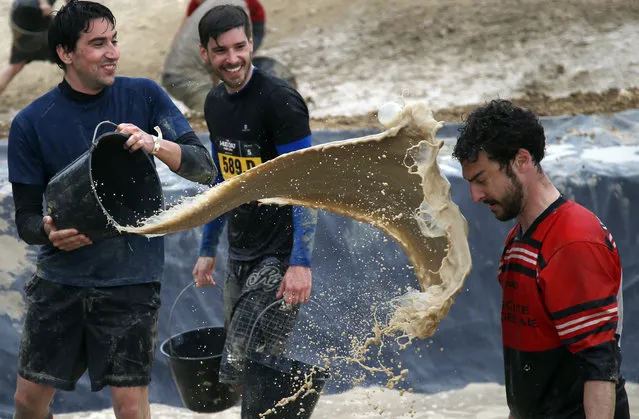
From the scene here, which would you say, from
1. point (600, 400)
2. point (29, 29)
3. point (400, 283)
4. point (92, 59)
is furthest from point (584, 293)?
point (29, 29)

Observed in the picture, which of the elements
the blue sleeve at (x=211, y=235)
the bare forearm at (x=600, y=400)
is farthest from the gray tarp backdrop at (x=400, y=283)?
the bare forearm at (x=600, y=400)

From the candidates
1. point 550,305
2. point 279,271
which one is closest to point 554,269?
point 550,305

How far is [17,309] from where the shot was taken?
487 centimetres

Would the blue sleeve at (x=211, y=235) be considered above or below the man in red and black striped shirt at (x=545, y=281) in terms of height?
below

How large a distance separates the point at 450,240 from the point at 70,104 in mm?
1546

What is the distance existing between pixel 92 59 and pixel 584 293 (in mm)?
1975

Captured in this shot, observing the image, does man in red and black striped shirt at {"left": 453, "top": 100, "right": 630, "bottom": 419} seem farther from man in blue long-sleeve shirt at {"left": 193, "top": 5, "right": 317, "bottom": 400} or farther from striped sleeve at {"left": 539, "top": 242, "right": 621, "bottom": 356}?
man in blue long-sleeve shirt at {"left": 193, "top": 5, "right": 317, "bottom": 400}

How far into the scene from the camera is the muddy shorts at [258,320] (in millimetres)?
3703

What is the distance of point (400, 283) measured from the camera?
502 cm

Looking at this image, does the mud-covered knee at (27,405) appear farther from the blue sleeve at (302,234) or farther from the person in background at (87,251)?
the blue sleeve at (302,234)

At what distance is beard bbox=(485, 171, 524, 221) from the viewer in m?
2.64

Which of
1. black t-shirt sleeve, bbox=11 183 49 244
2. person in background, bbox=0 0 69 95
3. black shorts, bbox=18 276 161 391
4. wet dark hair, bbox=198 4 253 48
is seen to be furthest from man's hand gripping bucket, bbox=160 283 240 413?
person in background, bbox=0 0 69 95

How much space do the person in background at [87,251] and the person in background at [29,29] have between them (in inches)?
145

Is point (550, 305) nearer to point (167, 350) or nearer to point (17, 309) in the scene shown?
point (167, 350)
